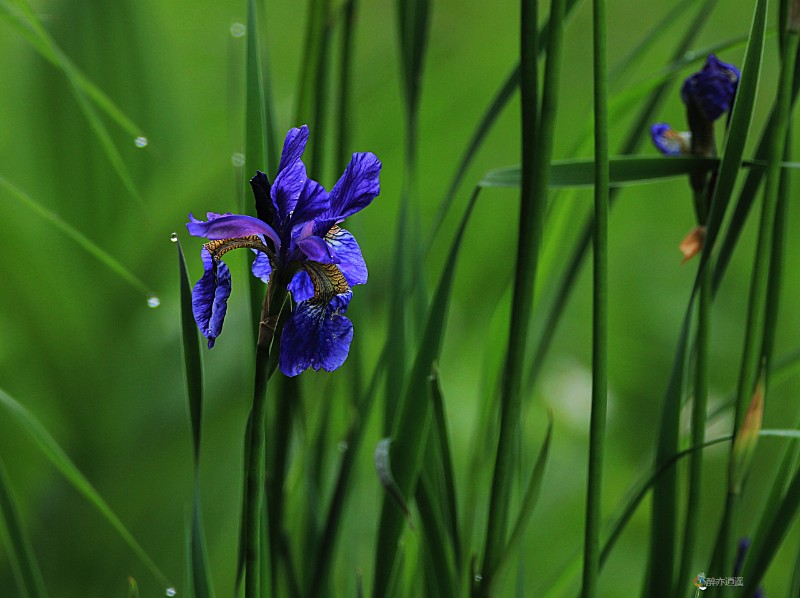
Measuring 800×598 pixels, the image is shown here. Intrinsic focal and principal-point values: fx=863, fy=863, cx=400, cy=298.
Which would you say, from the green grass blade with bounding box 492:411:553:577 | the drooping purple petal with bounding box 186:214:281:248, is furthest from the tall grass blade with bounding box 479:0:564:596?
the drooping purple petal with bounding box 186:214:281:248

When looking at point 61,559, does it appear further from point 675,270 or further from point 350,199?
point 675,270

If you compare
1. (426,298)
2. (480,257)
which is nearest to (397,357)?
(426,298)

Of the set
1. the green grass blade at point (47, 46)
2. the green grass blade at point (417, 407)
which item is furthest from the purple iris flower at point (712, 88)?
the green grass blade at point (47, 46)

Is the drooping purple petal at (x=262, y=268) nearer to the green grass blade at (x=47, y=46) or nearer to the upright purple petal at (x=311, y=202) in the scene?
the upright purple petal at (x=311, y=202)

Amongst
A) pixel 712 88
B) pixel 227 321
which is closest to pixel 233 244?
pixel 712 88

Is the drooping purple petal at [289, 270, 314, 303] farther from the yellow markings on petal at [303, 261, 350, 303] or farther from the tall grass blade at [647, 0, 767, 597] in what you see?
the tall grass blade at [647, 0, 767, 597]

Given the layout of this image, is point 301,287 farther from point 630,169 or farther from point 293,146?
point 630,169
